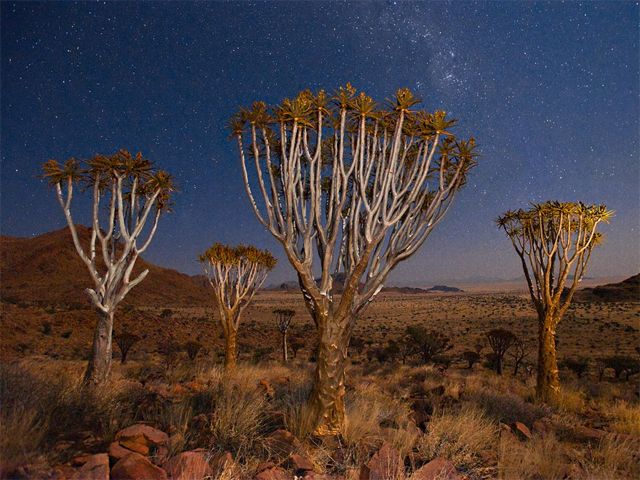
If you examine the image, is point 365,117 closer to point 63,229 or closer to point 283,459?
point 283,459

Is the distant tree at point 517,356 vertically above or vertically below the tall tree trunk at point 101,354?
below

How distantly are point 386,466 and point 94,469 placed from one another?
3.07 metres

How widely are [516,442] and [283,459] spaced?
4.10 m

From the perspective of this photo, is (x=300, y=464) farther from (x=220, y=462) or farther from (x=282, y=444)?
(x=220, y=462)

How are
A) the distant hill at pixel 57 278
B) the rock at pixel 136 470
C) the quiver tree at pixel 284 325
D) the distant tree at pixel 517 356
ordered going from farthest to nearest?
the distant hill at pixel 57 278
the quiver tree at pixel 284 325
the distant tree at pixel 517 356
the rock at pixel 136 470

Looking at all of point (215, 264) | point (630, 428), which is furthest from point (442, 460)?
point (215, 264)

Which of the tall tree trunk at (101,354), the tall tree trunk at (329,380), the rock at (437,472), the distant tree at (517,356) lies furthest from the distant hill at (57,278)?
the rock at (437,472)

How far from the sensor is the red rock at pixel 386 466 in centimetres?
423

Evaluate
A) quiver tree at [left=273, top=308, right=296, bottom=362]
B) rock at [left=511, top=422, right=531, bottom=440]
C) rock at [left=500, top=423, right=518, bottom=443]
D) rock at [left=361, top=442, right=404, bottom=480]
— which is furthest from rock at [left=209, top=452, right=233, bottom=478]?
quiver tree at [left=273, top=308, right=296, bottom=362]

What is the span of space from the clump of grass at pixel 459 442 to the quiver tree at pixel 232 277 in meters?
10.5

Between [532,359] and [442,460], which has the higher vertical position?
[442,460]

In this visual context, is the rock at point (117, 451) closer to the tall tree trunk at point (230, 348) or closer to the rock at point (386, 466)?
the rock at point (386, 466)

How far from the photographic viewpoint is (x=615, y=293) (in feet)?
231

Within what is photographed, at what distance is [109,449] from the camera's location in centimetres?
436
